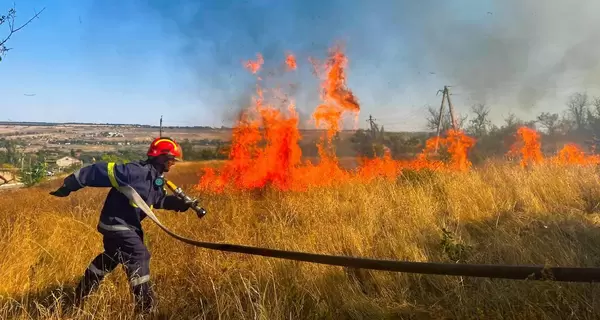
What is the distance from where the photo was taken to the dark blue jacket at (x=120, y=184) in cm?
335

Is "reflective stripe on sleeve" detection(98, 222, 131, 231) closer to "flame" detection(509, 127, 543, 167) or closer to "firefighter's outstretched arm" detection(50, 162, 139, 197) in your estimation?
"firefighter's outstretched arm" detection(50, 162, 139, 197)

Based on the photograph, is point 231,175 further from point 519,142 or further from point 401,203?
point 519,142

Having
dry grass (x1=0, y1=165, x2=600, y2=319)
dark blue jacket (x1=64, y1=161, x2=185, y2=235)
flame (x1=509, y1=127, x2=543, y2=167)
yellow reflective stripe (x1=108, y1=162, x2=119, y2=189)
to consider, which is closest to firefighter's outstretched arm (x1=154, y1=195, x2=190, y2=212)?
dark blue jacket (x1=64, y1=161, x2=185, y2=235)

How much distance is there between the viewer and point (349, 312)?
3154 millimetres

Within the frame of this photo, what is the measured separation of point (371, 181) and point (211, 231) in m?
4.65

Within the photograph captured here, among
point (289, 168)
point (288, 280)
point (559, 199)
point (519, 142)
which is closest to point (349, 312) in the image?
point (288, 280)

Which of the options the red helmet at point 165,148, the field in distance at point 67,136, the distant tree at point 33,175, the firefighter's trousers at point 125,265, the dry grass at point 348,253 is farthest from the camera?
the field in distance at point 67,136

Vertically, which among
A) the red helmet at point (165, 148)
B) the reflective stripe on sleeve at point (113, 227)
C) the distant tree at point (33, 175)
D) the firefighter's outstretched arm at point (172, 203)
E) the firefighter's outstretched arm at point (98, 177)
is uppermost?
the red helmet at point (165, 148)

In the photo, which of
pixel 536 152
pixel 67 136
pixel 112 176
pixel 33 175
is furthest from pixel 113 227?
pixel 67 136

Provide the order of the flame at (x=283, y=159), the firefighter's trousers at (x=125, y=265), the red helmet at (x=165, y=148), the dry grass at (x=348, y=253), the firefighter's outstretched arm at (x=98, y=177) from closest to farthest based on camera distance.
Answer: the dry grass at (x=348, y=253), the firefighter's outstretched arm at (x=98, y=177), the firefighter's trousers at (x=125, y=265), the red helmet at (x=165, y=148), the flame at (x=283, y=159)

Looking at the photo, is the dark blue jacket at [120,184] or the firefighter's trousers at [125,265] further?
the firefighter's trousers at [125,265]

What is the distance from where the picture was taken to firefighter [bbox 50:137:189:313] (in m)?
3.39

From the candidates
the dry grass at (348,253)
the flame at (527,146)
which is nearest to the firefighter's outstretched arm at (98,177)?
the dry grass at (348,253)

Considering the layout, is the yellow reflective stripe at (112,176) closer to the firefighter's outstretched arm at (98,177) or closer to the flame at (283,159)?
the firefighter's outstretched arm at (98,177)
